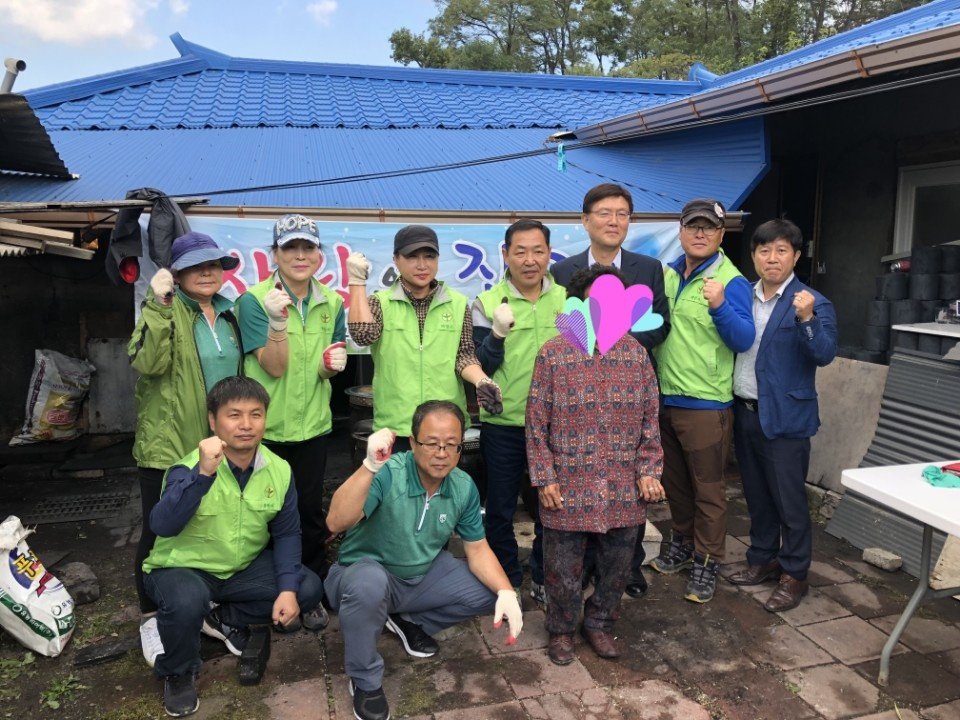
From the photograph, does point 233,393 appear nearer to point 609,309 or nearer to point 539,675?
point 609,309

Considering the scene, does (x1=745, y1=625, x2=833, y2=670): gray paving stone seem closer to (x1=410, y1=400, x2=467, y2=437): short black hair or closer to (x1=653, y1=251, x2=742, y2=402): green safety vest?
(x1=653, y1=251, x2=742, y2=402): green safety vest

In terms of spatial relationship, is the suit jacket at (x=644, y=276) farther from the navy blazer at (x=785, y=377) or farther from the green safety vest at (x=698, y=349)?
the navy blazer at (x=785, y=377)

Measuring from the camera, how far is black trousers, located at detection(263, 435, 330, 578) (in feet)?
10.6

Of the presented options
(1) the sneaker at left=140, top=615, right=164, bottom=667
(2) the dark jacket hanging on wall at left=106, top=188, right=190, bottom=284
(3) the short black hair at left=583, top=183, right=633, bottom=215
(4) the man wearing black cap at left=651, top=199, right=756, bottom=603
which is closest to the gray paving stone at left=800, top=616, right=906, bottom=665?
(4) the man wearing black cap at left=651, top=199, right=756, bottom=603

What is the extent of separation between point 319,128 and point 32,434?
3.52 m

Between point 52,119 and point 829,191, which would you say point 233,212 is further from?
point 829,191

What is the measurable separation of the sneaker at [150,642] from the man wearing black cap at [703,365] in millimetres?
2475

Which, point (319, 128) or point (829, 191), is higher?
point (319, 128)

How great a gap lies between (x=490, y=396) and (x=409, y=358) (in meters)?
0.48

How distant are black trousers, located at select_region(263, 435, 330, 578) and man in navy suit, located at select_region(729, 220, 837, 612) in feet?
6.96

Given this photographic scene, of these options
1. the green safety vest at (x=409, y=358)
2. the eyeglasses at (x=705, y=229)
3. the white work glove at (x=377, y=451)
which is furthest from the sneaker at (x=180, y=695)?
the eyeglasses at (x=705, y=229)

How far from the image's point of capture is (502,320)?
2859 millimetres

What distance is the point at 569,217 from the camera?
4.57m

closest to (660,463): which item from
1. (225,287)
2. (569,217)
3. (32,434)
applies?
(569,217)
